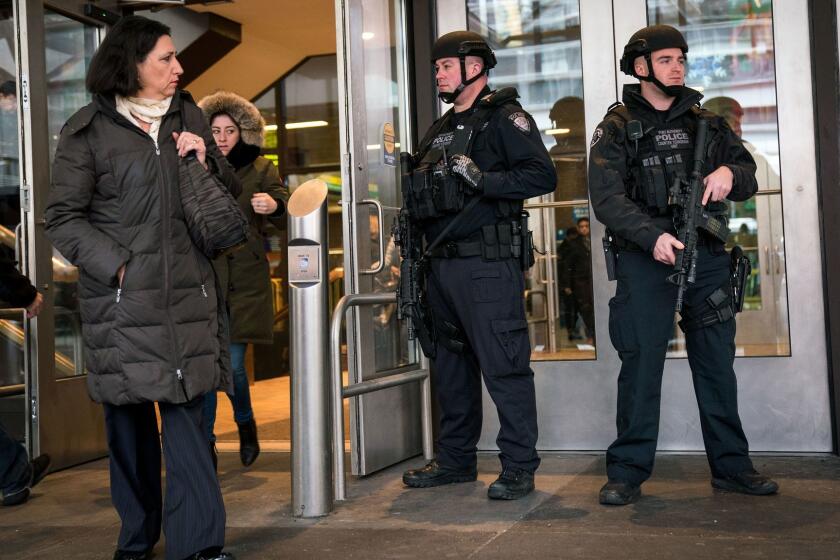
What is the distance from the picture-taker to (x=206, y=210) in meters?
2.94

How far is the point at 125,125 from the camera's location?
2.96 meters

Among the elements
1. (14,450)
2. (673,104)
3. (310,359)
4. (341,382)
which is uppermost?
(673,104)

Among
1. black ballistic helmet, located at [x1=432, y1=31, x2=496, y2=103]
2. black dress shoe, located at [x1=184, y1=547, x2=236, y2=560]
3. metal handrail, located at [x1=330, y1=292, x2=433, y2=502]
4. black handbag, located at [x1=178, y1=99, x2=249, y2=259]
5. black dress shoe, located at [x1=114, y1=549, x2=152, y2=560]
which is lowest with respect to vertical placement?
black dress shoe, located at [x1=114, y1=549, x2=152, y2=560]

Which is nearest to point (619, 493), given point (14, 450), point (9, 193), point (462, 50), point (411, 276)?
point (411, 276)

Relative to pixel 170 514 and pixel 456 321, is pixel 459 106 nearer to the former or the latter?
pixel 456 321

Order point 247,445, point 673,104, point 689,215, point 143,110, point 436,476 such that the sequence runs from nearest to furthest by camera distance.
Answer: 1. point 143,110
2. point 689,215
3. point 673,104
4. point 436,476
5. point 247,445

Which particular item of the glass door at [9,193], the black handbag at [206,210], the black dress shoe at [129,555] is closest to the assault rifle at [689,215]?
the black handbag at [206,210]

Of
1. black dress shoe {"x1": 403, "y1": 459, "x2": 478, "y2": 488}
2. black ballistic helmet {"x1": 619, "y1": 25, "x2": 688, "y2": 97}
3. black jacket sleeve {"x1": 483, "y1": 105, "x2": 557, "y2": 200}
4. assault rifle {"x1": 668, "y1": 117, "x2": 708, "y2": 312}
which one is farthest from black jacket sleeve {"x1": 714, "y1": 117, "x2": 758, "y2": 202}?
black dress shoe {"x1": 403, "y1": 459, "x2": 478, "y2": 488}

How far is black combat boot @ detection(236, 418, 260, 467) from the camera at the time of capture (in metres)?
4.76

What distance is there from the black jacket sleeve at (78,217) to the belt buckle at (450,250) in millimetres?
1429

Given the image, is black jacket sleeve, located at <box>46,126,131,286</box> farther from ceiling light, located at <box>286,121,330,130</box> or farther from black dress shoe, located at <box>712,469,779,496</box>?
ceiling light, located at <box>286,121,330,130</box>

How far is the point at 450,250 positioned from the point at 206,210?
125cm

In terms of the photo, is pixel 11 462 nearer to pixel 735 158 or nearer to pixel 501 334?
pixel 501 334

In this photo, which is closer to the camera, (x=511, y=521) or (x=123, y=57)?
(x=123, y=57)
